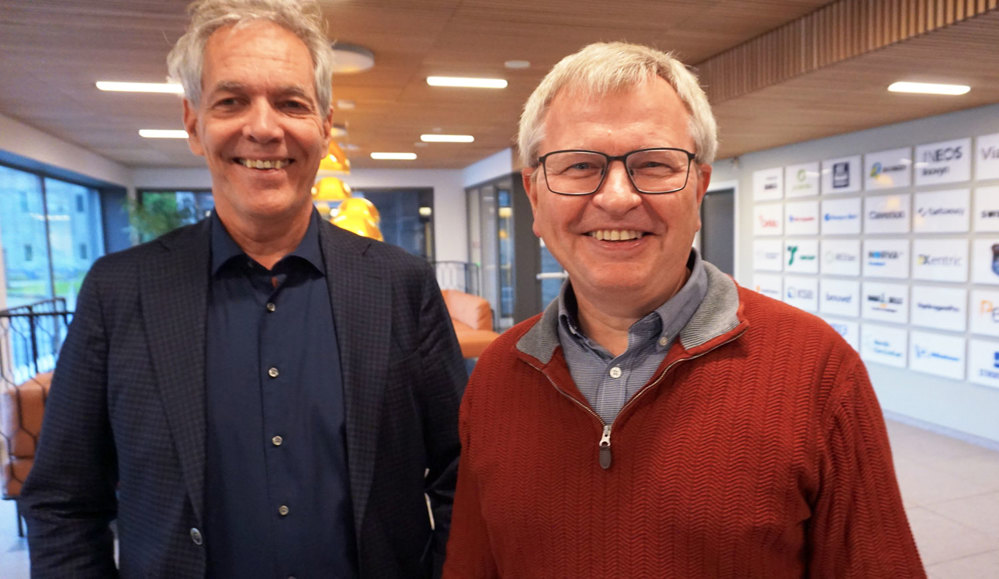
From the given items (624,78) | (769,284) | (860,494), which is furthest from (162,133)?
(860,494)

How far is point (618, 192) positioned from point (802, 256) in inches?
268

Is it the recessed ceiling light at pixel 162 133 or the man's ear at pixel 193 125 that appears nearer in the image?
the man's ear at pixel 193 125

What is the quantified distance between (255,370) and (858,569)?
3.34ft

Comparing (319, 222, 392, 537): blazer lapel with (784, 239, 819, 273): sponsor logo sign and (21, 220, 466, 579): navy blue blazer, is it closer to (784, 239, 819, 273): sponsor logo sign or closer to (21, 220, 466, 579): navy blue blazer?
(21, 220, 466, 579): navy blue blazer

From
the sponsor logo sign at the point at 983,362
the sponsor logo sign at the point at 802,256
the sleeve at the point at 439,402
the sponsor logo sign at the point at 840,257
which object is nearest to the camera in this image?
the sleeve at the point at 439,402

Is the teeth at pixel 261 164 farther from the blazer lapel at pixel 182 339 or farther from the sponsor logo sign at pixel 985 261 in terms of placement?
the sponsor logo sign at pixel 985 261

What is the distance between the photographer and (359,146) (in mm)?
9352

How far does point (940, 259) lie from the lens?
5.58 m

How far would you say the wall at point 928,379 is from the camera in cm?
525

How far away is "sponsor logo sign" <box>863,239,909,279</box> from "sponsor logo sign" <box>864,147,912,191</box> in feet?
1.67

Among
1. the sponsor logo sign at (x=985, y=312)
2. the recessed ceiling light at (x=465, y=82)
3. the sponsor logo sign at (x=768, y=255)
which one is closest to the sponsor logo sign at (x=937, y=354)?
the sponsor logo sign at (x=985, y=312)

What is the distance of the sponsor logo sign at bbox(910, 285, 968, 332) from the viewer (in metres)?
5.43

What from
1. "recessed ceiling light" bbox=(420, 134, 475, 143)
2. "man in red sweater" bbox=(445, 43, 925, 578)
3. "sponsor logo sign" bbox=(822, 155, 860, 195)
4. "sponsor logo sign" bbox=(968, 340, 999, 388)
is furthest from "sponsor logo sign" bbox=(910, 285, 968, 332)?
"man in red sweater" bbox=(445, 43, 925, 578)

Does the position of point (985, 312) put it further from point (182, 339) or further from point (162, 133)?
point (162, 133)
